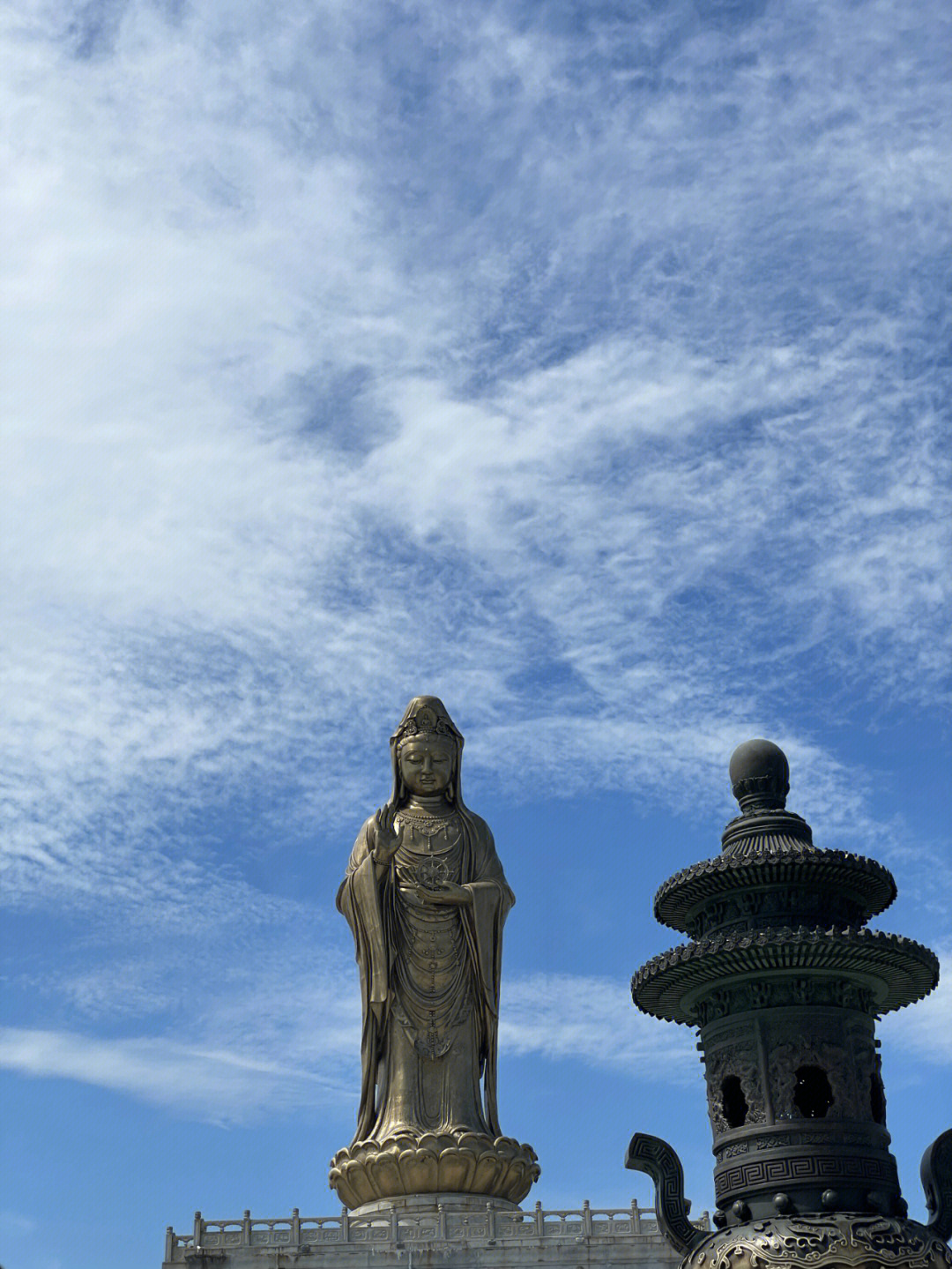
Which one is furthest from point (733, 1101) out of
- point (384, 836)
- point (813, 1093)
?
point (384, 836)

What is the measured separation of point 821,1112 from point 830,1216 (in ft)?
3.27

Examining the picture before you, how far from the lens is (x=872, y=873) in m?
13.6

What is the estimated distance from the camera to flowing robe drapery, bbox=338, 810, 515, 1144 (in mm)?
26078

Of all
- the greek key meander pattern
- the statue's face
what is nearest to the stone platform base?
the statue's face

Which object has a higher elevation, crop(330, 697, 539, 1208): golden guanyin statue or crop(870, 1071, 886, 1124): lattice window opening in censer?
crop(330, 697, 539, 1208): golden guanyin statue

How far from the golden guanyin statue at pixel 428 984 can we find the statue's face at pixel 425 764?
20 millimetres

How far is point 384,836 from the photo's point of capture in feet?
89.8

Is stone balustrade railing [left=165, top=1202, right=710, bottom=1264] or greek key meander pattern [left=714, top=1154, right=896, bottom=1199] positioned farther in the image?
stone balustrade railing [left=165, top=1202, right=710, bottom=1264]

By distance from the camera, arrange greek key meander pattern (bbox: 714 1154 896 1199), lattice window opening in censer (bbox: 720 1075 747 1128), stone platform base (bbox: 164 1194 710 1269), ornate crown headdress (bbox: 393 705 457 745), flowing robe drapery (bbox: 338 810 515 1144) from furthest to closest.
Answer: ornate crown headdress (bbox: 393 705 457 745)
flowing robe drapery (bbox: 338 810 515 1144)
stone platform base (bbox: 164 1194 710 1269)
lattice window opening in censer (bbox: 720 1075 747 1128)
greek key meander pattern (bbox: 714 1154 896 1199)

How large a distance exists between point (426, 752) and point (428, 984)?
363cm

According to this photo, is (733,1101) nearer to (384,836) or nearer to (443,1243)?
(443,1243)

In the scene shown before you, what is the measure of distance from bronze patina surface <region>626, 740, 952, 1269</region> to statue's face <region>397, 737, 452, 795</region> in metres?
14.0

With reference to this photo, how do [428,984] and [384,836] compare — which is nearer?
[428,984]

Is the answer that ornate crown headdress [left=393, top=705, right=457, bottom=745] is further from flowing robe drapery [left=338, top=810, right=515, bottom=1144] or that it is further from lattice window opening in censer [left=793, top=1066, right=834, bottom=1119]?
lattice window opening in censer [left=793, top=1066, right=834, bottom=1119]
